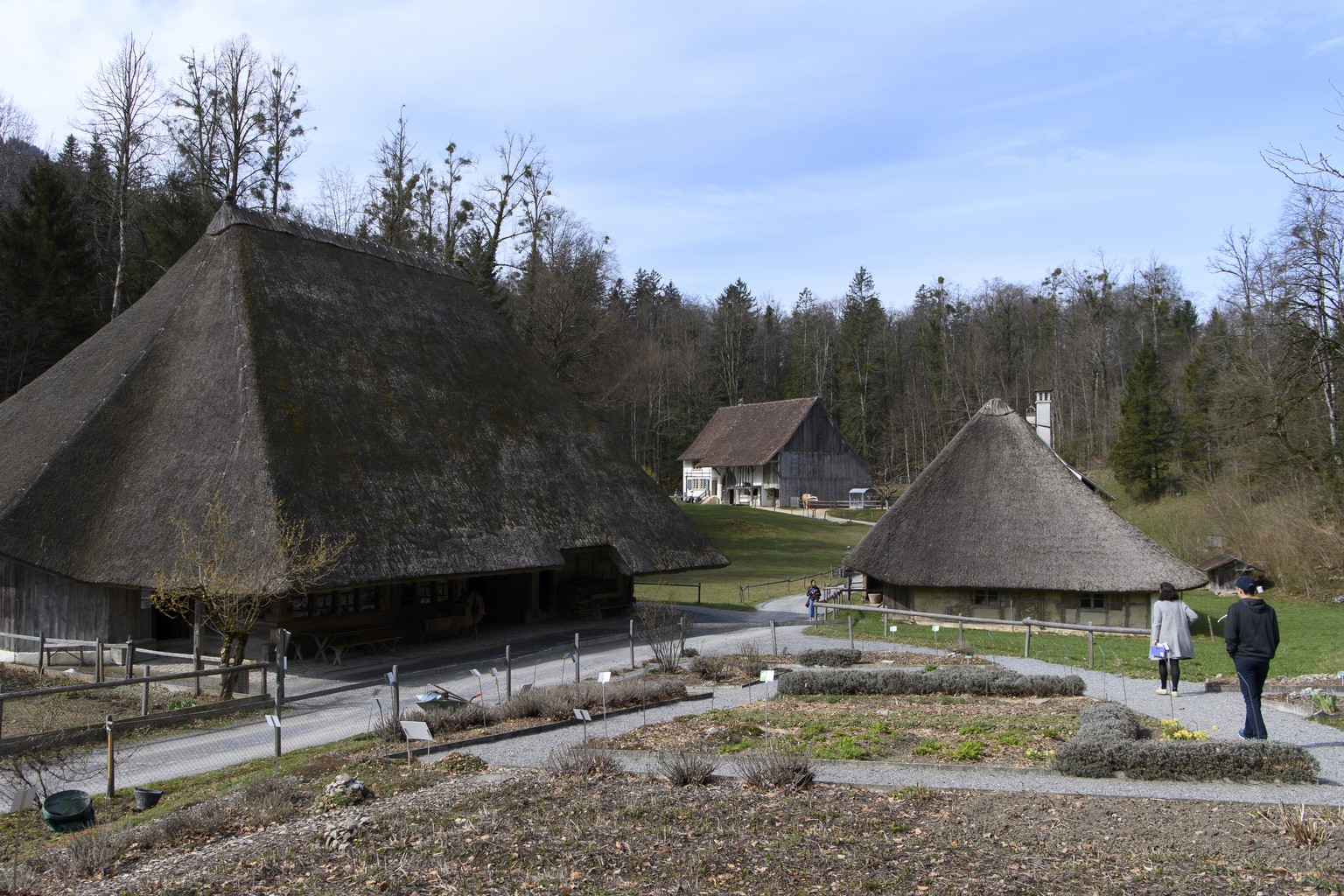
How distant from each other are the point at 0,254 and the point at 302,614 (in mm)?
25350

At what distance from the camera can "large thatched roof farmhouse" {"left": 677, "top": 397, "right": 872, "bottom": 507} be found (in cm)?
7012

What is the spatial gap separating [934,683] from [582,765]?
7662mm

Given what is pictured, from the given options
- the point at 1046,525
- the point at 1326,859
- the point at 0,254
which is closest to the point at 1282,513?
the point at 1046,525

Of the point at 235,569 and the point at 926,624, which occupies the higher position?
the point at 235,569

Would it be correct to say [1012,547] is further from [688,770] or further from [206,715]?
[206,715]

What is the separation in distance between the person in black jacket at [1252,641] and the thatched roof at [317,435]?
48.1ft

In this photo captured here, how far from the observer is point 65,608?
20969 mm

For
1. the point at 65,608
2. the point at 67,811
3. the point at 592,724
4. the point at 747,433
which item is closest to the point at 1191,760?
the point at 592,724

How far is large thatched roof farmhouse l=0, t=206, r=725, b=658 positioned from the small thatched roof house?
6.90 metres

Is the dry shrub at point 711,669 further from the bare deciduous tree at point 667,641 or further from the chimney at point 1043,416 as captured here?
the chimney at point 1043,416

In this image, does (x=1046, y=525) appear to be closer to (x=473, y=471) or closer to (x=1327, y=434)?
(x=473, y=471)

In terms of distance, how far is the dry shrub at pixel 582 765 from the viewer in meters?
10.5

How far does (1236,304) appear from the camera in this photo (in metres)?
55.0

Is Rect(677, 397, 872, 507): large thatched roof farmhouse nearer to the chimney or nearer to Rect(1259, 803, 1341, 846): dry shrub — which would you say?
the chimney
